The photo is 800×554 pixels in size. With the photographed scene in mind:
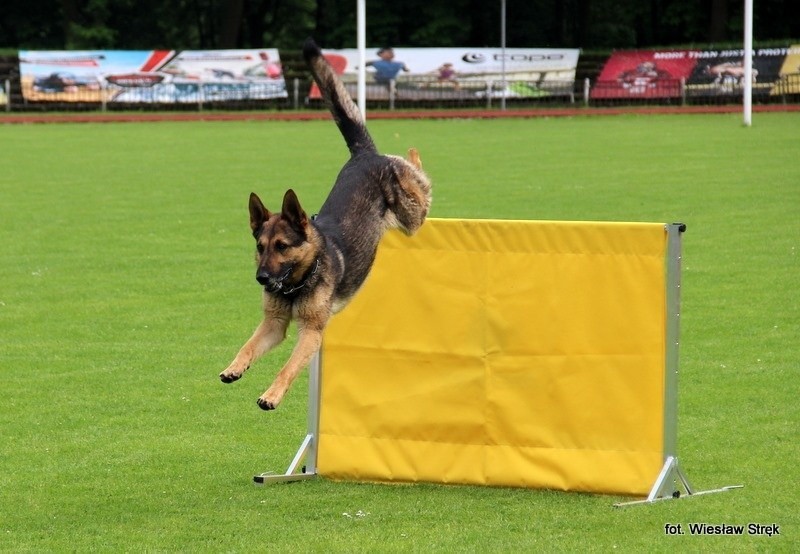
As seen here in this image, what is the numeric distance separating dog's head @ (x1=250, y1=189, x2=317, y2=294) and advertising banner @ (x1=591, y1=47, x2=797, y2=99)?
43.8 m

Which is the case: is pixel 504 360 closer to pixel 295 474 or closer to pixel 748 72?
pixel 295 474

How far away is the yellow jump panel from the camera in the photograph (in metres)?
8.49

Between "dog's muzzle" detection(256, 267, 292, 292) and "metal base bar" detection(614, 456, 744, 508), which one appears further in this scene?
"metal base bar" detection(614, 456, 744, 508)

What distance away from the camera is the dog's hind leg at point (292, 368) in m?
6.93

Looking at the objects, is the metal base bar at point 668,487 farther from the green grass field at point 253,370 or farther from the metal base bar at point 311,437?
the metal base bar at point 311,437

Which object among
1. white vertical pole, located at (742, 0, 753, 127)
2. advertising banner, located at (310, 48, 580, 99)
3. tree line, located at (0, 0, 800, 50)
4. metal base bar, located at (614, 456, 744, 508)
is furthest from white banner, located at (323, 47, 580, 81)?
metal base bar, located at (614, 456, 744, 508)

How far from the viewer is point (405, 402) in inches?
360

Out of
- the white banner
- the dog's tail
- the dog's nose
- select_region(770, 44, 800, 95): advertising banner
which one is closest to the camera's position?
the dog's nose

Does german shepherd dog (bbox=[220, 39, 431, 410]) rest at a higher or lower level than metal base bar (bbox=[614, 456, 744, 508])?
higher

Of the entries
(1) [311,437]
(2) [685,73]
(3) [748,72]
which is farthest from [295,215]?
(2) [685,73]

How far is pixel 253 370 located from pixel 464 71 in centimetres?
4227

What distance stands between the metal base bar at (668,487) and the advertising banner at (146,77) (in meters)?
47.4

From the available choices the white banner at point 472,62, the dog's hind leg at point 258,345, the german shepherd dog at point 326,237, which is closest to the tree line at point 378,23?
the white banner at point 472,62

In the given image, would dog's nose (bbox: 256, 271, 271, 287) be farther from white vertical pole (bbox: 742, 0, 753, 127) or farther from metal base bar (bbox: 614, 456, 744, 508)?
white vertical pole (bbox: 742, 0, 753, 127)
